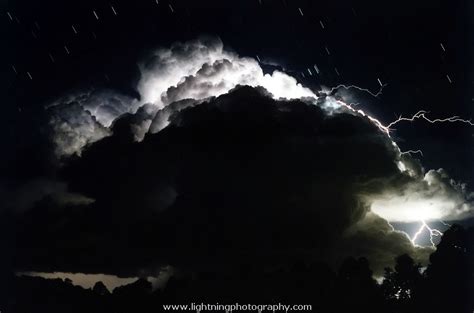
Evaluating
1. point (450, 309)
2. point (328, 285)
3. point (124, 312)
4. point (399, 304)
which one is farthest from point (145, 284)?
point (450, 309)

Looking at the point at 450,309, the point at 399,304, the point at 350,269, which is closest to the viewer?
the point at 450,309

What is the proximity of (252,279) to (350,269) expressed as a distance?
440 inches

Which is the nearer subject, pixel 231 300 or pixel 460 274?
pixel 460 274

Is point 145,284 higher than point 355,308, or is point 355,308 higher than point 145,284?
point 145,284

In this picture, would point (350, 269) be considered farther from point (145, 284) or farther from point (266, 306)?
point (145, 284)

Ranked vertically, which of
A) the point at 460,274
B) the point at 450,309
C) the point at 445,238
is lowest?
the point at 450,309

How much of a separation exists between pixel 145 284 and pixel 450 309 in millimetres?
33209

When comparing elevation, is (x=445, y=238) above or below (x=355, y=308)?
above

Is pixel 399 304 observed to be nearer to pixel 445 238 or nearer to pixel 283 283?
pixel 445 238

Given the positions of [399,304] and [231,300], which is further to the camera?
[231,300]

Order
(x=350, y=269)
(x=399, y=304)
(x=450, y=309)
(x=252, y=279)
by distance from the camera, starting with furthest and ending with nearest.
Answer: (x=252, y=279), (x=350, y=269), (x=399, y=304), (x=450, y=309)

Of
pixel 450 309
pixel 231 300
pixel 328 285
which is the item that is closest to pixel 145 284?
A: pixel 231 300

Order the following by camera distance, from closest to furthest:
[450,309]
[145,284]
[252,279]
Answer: [450,309]
[252,279]
[145,284]

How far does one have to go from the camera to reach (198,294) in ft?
184
